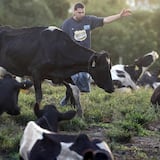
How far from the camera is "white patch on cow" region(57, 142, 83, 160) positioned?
5.68 metres

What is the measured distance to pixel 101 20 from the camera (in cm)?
1234

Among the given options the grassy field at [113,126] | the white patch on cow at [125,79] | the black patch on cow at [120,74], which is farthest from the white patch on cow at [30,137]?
the black patch on cow at [120,74]

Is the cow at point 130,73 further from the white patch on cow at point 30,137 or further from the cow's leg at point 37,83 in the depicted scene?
the white patch on cow at point 30,137

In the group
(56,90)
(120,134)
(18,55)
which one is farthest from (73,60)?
(56,90)

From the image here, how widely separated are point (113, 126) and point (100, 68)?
4.93 ft

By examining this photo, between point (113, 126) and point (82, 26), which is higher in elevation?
point (82, 26)

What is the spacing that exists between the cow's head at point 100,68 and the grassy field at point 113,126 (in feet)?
1.85

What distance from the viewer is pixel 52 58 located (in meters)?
11.2

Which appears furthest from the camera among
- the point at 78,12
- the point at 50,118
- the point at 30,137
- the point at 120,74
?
the point at 120,74

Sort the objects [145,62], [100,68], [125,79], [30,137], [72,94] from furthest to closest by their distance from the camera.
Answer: [145,62] < [125,79] < [72,94] < [100,68] < [30,137]

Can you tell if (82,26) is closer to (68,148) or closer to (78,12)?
(78,12)

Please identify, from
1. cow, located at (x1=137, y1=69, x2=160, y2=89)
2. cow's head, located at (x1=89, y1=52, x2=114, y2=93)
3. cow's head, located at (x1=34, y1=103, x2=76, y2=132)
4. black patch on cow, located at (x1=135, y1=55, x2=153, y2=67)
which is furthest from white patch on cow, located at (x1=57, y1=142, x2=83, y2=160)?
cow, located at (x1=137, y1=69, x2=160, y2=89)

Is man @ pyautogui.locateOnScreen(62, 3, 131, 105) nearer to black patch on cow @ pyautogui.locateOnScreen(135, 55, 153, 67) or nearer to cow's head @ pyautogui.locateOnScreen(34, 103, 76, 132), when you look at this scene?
cow's head @ pyautogui.locateOnScreen(34, 103, 76, 132)

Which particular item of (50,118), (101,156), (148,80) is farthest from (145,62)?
(101,156)
